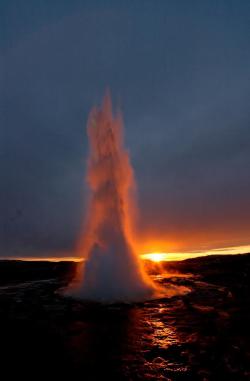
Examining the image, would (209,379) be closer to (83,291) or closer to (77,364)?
(77,364)

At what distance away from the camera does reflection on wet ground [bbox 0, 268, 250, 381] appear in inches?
392

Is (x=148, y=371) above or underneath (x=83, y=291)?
underneath

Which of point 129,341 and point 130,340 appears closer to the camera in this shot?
point 129,341

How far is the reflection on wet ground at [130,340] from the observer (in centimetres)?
995

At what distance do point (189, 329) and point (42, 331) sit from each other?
7.17 m

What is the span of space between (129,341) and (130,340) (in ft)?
0.49

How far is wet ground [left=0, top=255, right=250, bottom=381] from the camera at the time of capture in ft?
32.5

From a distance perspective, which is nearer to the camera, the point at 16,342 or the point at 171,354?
the point at 171,354

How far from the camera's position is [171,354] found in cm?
1122

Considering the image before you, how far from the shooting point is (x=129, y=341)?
42.6 ft

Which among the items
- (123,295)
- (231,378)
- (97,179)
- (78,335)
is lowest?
(231,378)

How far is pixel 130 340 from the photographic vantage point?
1312cm

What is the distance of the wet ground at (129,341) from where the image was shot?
991cm

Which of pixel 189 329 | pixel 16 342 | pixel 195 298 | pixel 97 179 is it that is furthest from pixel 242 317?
pixel 97 179
